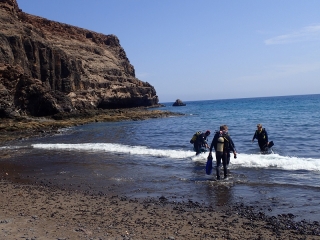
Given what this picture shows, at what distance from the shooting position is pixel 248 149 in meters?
16.9

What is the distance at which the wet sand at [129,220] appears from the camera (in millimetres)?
5762

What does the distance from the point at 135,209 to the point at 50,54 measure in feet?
→ 160

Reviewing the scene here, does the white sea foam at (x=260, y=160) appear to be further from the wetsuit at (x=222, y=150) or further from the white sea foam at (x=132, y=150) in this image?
the wetsuit at (x=222, y=150)

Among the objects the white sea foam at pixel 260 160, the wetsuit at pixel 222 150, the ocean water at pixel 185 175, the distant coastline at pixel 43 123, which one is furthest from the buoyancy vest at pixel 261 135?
the distant coastline at pixel 43 123

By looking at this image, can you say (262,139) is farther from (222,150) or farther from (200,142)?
(222,150)

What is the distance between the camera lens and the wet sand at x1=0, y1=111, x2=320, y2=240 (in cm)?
576

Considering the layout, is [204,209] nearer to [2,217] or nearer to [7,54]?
[2,217]

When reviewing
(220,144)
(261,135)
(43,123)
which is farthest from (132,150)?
(43,123)

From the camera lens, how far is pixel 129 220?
258 inches

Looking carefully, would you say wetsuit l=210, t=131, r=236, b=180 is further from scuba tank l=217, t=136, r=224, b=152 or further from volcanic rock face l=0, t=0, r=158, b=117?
volcanic rock face l=0, t=0, r=158, b=117

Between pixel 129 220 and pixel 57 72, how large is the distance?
1934 inches

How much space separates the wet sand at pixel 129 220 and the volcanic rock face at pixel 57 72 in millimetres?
29884

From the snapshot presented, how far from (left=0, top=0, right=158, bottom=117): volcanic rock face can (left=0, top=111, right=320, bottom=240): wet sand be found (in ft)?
98.0

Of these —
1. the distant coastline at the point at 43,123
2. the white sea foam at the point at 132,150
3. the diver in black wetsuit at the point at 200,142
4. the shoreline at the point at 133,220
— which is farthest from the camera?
the distant coastline at the point at 43,123
